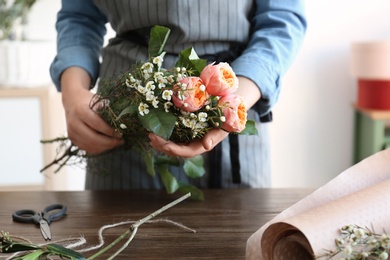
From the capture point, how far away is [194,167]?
0.92 meters

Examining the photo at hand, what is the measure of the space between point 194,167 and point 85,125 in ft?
0.60

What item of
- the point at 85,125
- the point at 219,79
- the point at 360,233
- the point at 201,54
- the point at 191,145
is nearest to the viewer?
the point at 360,233

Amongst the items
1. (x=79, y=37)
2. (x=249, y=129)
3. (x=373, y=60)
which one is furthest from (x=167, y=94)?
(x=373, y=60)

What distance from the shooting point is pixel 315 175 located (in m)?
2.64

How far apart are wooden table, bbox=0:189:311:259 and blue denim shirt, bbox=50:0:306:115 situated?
0.17m

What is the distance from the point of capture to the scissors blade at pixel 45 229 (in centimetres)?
72

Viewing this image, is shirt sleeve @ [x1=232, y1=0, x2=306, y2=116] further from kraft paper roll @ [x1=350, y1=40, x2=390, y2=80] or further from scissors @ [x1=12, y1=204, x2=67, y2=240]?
kraft paper roll @ [x1=350, y1=40, x2=390, y2=80]

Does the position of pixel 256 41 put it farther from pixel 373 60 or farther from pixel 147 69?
pixel 373 60

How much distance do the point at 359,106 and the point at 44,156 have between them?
1.28 meters

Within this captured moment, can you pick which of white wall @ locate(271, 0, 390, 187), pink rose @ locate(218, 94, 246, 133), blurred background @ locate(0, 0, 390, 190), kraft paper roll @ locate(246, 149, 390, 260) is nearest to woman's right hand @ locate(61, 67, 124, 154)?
pink rose @ locate(218, 94, 246, 133)

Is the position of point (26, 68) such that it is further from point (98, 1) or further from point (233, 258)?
point (233, 258)

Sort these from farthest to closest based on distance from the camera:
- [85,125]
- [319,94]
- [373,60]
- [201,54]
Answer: [319,94] < [373,60] < [201,54] < [85,125]

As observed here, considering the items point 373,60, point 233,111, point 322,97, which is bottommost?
point 322,97

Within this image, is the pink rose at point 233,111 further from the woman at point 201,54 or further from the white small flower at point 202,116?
the woman at point 201,54
